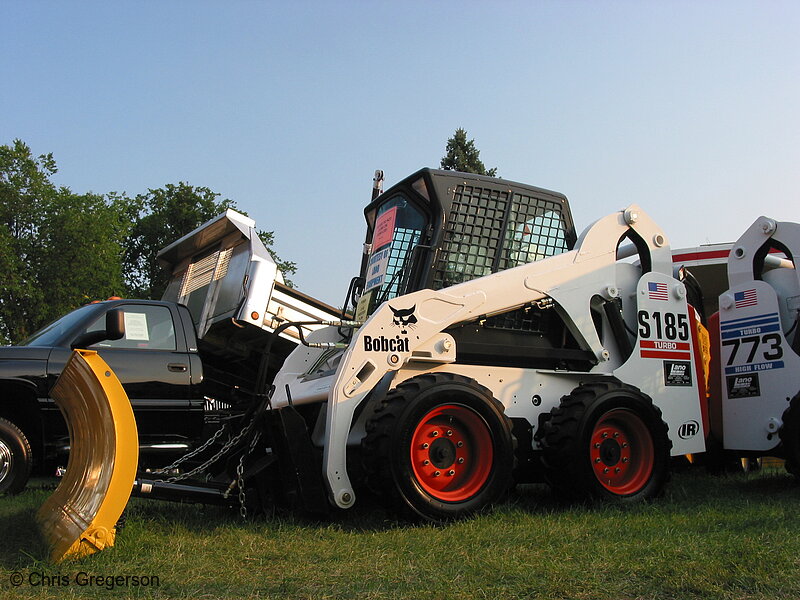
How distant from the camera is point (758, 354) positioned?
690 centimetres

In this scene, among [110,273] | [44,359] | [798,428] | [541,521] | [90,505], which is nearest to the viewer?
[90,505]

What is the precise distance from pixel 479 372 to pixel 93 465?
269 centimetres

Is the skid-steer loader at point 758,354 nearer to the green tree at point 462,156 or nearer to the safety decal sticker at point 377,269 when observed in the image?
the safety decal sticker at point 377,269

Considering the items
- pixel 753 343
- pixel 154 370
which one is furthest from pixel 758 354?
pixel 154 370

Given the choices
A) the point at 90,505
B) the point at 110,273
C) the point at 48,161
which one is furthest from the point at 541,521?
the point at 48,161


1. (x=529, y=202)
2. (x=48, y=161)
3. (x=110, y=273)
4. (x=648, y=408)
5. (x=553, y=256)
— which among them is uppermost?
(x=48, y=161)

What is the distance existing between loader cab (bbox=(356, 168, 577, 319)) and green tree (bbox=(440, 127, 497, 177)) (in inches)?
1214

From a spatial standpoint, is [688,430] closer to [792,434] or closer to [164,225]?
[792,434]

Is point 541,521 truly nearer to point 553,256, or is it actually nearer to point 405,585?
point 405,585

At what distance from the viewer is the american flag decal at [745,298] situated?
276 inches

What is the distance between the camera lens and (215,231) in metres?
10.0

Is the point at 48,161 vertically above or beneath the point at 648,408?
A: above

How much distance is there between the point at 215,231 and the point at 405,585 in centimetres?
711

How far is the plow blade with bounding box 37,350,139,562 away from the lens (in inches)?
168
